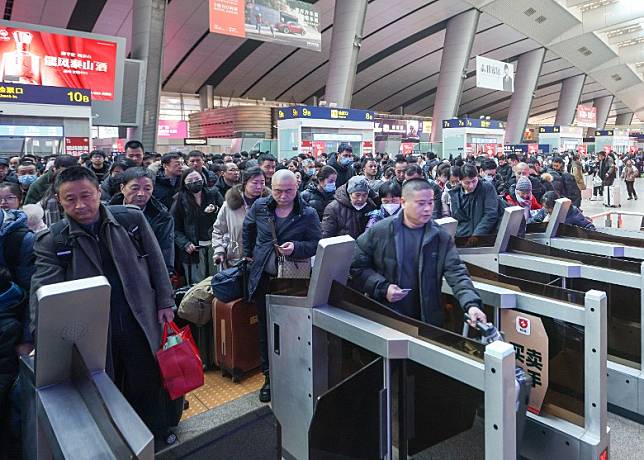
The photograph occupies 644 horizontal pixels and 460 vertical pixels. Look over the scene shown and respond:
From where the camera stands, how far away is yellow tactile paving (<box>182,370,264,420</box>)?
3197mm

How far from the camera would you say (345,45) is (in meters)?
21.0

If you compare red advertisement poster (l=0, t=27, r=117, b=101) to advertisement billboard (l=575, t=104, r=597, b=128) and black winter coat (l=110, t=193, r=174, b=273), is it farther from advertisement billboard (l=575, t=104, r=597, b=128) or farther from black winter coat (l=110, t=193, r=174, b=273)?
advertisement billboard (l=575, t=104, r=597, b=128)

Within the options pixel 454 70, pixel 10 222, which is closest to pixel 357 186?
pixel 10 222

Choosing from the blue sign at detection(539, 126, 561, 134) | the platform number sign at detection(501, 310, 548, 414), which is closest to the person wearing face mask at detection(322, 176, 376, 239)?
the platform number sign at detection(501, 310, 548, 414)

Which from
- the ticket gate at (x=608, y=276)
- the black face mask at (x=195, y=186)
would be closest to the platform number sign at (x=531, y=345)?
the ticket gate at (x=608, y=276)

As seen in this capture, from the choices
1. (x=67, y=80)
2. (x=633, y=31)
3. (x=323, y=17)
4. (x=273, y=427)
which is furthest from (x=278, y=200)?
(x=633, y=31)

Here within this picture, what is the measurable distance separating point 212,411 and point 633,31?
43028mm

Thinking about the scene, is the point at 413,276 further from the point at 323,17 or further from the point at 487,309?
the point at 323,17

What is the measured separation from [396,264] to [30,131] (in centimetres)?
1192

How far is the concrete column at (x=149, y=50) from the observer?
691 inches

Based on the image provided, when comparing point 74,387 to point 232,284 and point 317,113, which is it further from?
point 317,113

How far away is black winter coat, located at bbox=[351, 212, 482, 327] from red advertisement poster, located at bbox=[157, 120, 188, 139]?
117 ft

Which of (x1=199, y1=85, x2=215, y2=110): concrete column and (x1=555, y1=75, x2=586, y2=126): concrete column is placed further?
(x1=555, y1=75, x2=586, y2=126): concrete column

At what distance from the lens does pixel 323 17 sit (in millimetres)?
28953
